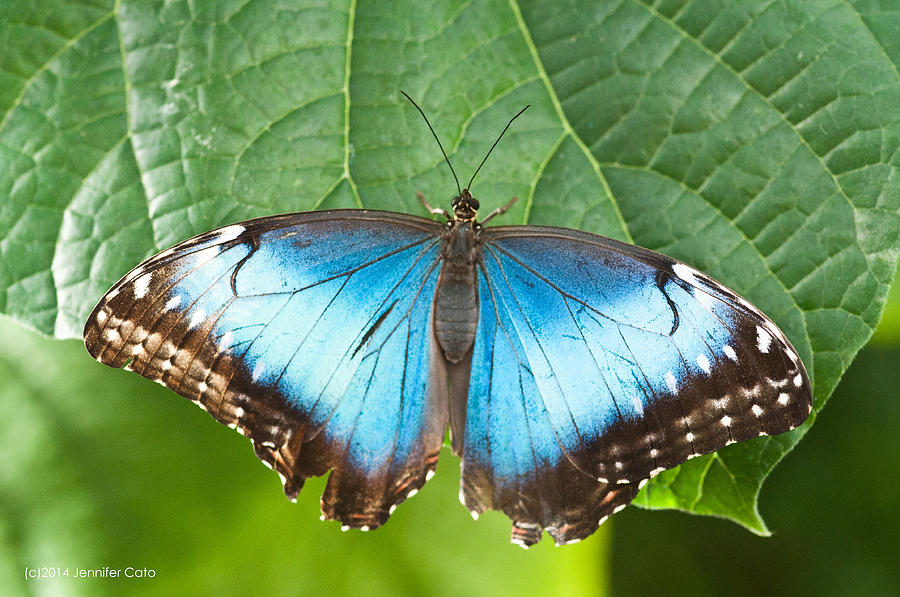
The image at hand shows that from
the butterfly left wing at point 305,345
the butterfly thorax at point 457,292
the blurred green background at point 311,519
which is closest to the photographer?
the butterfly left wing at point 305,345

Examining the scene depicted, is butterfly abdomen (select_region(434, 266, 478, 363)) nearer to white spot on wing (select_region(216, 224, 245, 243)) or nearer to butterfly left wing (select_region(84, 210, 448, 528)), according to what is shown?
butterfly left wing (select_region(84, 210, 448, 528))

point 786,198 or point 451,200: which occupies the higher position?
point 451,200

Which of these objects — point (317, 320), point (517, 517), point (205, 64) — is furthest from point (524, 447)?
point (205, 64)

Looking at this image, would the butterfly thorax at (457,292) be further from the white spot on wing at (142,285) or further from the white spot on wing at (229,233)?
the white spot on wing at (142,285)

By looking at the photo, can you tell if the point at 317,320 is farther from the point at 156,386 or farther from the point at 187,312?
the point at 156,386

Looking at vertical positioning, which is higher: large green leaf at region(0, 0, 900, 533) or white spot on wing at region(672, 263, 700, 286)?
large green leaf at region(0, 0, 900, 533)

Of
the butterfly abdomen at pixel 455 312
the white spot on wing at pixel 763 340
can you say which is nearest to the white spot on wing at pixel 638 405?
the white spot on wing at pixel 763 340

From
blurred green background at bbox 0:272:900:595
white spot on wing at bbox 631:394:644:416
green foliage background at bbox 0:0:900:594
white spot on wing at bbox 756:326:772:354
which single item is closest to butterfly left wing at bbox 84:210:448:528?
green foliage background at bbox 0:0:900:594

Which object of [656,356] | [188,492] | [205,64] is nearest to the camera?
[656,356]
